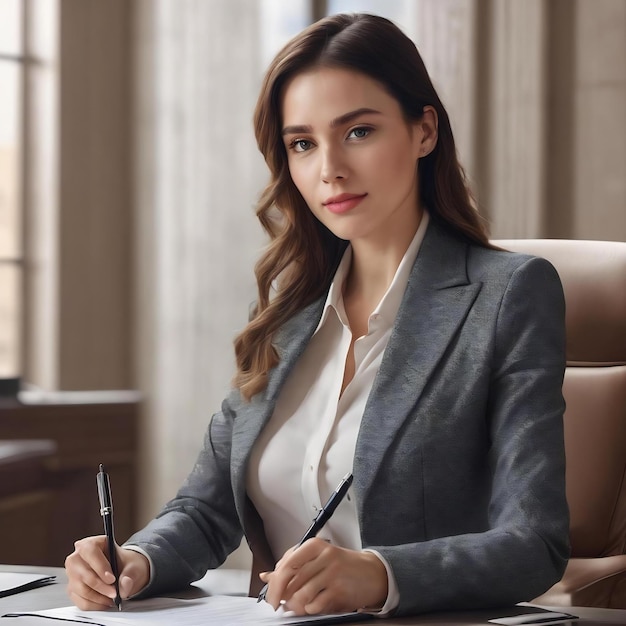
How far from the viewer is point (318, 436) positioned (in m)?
1.71

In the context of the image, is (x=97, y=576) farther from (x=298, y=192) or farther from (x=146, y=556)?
(x=298, y=192)

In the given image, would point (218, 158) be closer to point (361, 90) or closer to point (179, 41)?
point (179, 41)

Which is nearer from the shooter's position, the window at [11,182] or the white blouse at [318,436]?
the white blouse at [318,436]

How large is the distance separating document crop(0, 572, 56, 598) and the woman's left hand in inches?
16.8

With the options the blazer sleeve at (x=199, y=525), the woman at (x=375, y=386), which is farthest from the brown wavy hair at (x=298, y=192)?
the blazer sleeve at (x=199, y=525)

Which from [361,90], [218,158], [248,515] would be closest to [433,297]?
Result: [361,90]

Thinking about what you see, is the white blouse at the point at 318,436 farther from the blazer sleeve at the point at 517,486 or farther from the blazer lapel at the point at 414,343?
the blazer sleeve at the point at 517,486

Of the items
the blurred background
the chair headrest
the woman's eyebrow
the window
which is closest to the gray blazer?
the woman's eyebrow

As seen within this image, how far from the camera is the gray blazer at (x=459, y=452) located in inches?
53.7

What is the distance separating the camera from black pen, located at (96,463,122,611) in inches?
54.2

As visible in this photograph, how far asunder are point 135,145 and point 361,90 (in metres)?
3.10

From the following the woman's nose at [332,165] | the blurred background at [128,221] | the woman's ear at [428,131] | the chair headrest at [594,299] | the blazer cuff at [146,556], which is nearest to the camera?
the blazer cuff at [146,556]

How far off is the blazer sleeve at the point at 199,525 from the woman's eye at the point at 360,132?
0.50 meters

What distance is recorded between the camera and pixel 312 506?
170cm
